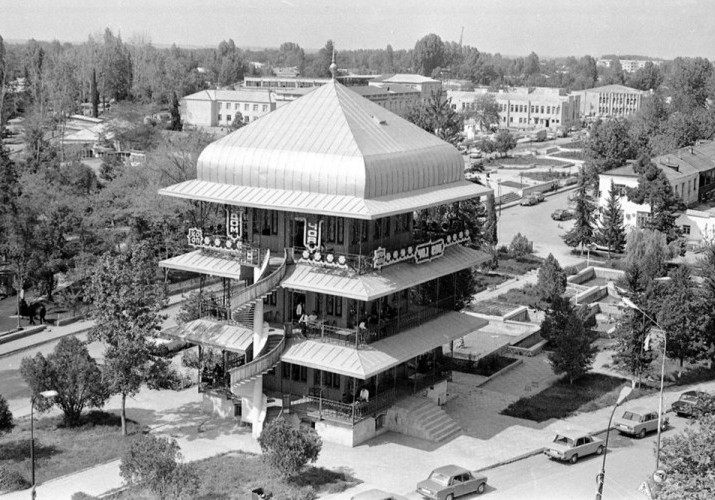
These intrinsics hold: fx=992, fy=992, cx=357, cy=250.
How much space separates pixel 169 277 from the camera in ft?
Result: 229

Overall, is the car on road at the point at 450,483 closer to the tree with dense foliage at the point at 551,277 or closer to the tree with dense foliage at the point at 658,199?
the tree with dense foliage at the point at 551,277

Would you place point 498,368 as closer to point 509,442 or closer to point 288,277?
point 509,442

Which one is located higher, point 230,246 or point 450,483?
point 230,246

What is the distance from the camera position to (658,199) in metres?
82.5

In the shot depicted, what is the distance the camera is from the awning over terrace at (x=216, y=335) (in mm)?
42531

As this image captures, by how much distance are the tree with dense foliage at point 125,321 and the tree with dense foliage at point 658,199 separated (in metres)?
50.6

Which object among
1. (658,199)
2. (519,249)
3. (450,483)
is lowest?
(450,483)

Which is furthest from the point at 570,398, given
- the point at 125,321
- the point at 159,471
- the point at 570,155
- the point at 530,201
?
the point at 570,155

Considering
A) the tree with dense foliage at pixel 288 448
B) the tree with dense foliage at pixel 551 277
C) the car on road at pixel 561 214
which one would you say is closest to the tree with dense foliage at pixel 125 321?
the tree with dense foliage at pixel 288 448

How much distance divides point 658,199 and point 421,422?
4755cm

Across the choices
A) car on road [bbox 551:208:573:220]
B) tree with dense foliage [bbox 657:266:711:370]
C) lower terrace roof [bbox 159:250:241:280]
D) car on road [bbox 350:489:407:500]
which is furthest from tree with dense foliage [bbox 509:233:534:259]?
car on road [bbox 350:489:407:500]

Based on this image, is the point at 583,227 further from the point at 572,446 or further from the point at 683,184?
the point at 572,446

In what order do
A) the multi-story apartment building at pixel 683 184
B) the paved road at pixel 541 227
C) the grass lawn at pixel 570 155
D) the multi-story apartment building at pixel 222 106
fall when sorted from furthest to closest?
1. the multi-story apartment building at pixel 222 106
2. the grass lawn at pixel 570 155
3. the multi-story apartment building at pixel 683 184
4. the paved road at pixel 541 227

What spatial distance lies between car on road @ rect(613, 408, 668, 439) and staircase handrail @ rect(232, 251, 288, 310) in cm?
1624
